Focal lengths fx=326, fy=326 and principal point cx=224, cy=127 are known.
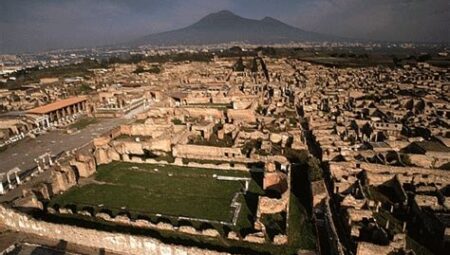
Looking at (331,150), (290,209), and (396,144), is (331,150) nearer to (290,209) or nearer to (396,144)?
(396,144)

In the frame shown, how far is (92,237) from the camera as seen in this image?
15.5 m

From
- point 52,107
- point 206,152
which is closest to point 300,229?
point 206,152

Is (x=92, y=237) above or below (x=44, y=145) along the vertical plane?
above

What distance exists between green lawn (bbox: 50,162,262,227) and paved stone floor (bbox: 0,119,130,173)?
27.1 feet

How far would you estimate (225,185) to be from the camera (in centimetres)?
2138

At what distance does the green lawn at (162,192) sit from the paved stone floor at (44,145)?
8259 mm

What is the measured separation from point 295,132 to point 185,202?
14.1 m

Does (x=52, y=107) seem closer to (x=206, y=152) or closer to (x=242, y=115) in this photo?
(x=242, y=115)

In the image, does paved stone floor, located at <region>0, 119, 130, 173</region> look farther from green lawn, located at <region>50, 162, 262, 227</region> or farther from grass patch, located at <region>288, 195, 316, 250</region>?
grass patch, located at <region>288, 195, 316, 250</region>

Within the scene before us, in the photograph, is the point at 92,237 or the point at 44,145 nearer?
the point at 92,237

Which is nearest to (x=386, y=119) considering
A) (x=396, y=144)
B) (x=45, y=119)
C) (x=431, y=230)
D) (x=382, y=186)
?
(x=396, y=144)

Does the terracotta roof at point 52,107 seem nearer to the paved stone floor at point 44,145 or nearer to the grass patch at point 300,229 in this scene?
the paved stone floor at point 44,145

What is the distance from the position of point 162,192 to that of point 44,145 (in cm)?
1785

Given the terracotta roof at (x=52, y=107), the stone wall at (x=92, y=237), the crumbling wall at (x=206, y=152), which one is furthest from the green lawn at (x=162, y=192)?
the terracotta roof at (x=52, y=107)
